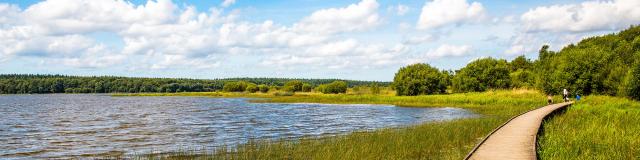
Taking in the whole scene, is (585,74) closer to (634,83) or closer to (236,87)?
(634,83)

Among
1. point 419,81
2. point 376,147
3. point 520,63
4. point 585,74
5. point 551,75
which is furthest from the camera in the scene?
point 520,63

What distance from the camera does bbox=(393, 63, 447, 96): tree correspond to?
10194cm

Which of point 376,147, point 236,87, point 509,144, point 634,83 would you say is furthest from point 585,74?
point 236,87

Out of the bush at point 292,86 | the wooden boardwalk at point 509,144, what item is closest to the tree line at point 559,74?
the wooden boardwalk at point 509,144

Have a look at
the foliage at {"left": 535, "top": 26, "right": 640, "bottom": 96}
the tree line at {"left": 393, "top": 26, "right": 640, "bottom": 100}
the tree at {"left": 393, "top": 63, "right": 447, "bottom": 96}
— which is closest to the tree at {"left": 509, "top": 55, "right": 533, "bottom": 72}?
the tree line at {"left": 393, "top": 26, "right": 640, "bottom": 100}

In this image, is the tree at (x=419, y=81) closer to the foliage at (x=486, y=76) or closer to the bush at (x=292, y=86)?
the foliage at (x=486, y=76)

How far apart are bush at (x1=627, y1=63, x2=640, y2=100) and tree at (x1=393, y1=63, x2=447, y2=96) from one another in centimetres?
5058

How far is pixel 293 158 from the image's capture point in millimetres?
20547

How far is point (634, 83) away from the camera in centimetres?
5075

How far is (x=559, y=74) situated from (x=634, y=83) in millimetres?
16341

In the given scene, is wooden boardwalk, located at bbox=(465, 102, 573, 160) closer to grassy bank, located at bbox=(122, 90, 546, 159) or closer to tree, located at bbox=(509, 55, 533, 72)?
grassy bank, located at bbox=(122, 90, 546, 159)

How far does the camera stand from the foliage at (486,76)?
9831cm

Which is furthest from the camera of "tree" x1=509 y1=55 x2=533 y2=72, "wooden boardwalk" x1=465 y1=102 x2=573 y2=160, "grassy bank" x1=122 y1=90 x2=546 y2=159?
"tree" x1=509 y1=55 x2=533 y2=72

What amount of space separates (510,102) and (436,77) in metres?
42.2
